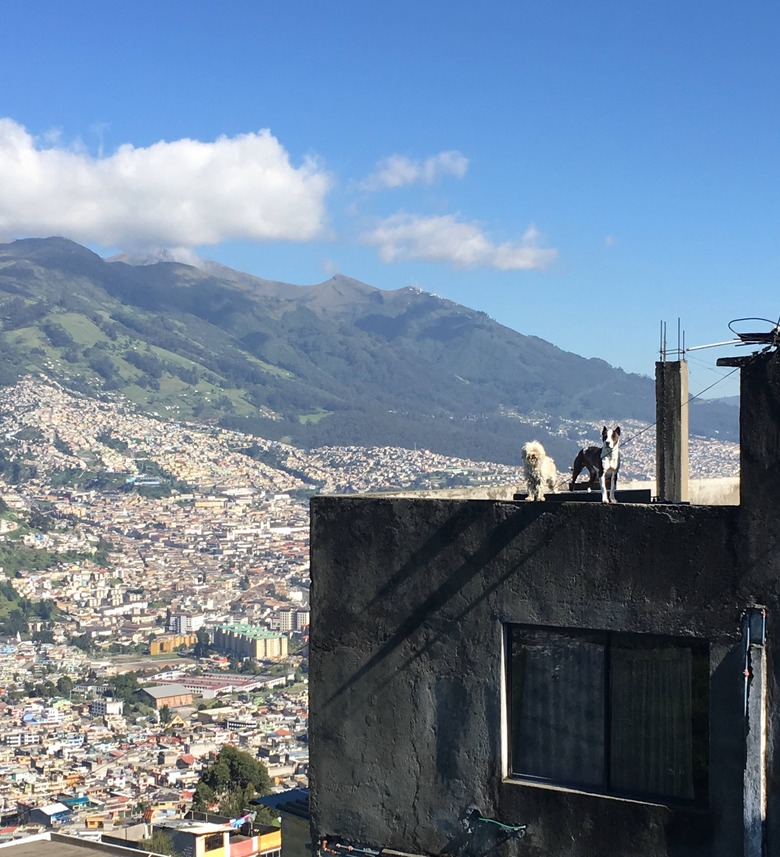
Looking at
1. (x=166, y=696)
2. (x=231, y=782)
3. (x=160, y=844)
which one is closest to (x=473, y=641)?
(x=160, y=844)

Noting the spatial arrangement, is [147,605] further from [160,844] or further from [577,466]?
[577,466]

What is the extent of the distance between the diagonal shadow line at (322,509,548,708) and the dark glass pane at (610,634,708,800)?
1.53 ft

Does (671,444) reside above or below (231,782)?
above

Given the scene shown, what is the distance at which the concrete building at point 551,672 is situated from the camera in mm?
3867

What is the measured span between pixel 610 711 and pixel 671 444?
88.4 inches

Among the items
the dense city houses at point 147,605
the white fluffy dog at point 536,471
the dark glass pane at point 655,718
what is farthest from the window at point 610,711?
the dense city houses at point 147,605

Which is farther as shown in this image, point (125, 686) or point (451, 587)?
point (125, 686)

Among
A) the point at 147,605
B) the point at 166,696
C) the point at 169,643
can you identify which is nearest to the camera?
the point at 166,696

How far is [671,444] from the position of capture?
6.15m

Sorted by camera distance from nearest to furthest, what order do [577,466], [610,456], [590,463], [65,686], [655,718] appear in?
[655,718] < [610,456] < [590,463] < [577,466] < [65,686]

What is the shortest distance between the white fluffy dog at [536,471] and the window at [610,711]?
0.73 m

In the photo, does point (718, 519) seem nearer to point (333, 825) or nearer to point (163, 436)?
point (333, 825)

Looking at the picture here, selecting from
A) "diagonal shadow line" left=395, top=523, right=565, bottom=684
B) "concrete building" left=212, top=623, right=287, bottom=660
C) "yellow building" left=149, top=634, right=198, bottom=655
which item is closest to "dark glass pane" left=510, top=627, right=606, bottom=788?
"diagonal shadow line" left=395, top=523, right=565, bottom=684

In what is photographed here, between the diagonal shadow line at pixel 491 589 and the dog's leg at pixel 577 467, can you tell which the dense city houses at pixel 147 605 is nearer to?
the dog's leg at pixel 577 467
